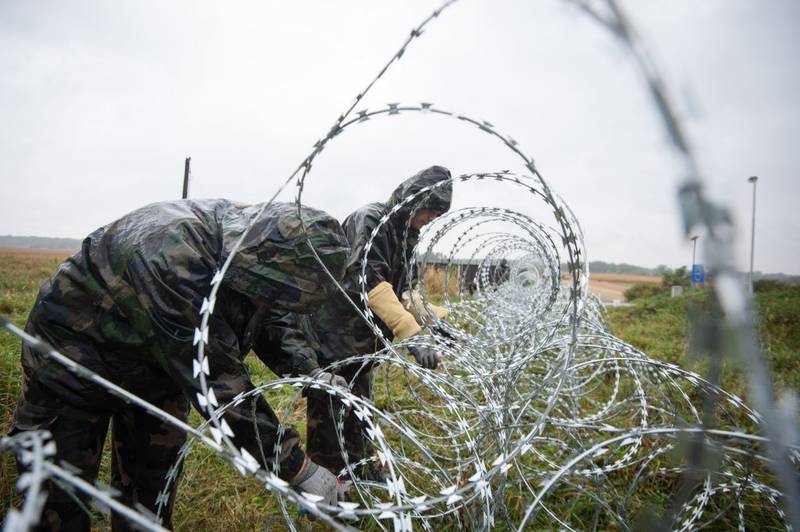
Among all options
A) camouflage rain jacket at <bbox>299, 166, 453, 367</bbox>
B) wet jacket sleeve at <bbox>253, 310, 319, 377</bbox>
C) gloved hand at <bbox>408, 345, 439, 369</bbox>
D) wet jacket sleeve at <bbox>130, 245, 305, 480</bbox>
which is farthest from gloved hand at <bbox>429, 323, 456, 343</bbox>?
wet jacket sleeve at <bbox>130, 245, 305, 480</bbox>

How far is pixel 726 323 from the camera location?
20.1 inches

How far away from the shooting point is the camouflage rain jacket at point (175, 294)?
5.47ft

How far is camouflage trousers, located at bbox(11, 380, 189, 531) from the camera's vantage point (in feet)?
6.18

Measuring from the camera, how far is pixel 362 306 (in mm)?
3211

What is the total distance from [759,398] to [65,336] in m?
2.38

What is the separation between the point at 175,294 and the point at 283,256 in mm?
440

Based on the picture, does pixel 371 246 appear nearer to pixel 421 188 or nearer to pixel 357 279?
pixel 357 279

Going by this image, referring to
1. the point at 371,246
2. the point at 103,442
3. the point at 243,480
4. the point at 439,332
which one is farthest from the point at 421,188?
the point at 243,480

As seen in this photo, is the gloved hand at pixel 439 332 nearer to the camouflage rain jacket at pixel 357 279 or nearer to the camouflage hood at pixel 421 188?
the camouflage rain jacket at pixel 357 279

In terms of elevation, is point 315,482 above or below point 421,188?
A: below

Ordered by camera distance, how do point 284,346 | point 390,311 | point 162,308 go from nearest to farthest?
point 162,308
point 284,346
point 390,311

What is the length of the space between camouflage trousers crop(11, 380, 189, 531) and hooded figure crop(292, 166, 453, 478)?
1.03 m

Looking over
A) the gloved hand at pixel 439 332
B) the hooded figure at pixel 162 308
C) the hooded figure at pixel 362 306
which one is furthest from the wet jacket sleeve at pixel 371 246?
the hooded figure at pixel 162 308

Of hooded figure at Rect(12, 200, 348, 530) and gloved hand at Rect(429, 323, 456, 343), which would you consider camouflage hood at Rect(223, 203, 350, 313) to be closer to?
hooded figure at Rect(12, 200, 348, 530)
